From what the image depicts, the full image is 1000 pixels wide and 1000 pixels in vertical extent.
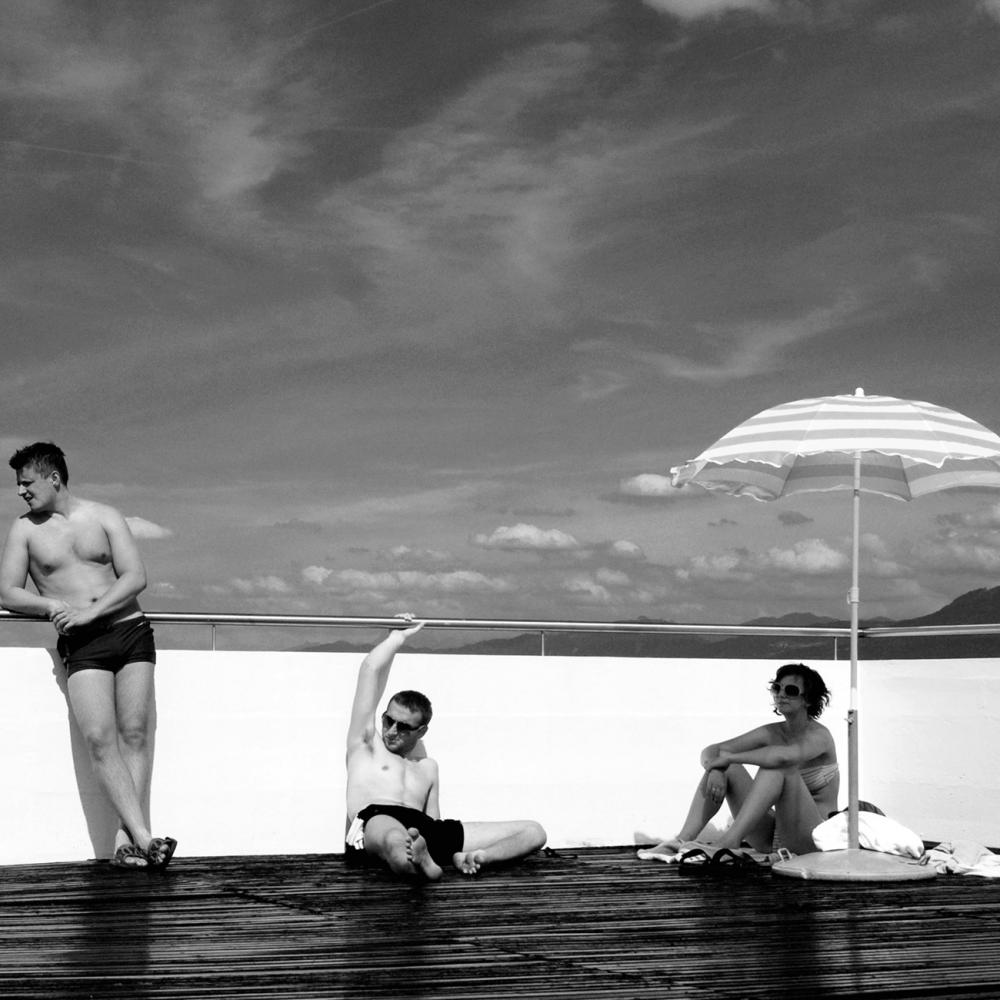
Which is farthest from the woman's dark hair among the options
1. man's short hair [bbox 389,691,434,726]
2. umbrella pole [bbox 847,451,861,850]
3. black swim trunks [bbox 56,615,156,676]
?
black swim trunks [bbox 56,615,156,676]

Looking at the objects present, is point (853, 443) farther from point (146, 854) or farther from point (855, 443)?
point (146, 854)

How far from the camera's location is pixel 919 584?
878 cm

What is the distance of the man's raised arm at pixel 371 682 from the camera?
6.70 m

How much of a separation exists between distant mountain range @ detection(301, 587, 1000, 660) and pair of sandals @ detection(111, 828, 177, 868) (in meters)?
1.16

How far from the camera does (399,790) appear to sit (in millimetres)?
6527

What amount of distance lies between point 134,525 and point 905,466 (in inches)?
139

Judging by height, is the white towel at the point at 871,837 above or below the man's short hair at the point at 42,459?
below

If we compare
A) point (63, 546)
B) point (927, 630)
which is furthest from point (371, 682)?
point (927, 630)

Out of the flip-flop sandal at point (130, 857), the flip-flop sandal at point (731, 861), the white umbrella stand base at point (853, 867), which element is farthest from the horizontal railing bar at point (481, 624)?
the white umbrella stand base at point (853, 867)

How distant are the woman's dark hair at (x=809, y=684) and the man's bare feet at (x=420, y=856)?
1.89 m

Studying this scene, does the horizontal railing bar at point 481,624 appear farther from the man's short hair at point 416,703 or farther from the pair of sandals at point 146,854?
the pair of sandals at point 146,854

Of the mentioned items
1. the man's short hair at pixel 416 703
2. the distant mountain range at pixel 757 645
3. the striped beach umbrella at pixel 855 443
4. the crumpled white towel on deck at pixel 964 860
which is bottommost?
the crumpled white towel on deck at pixel 964 860

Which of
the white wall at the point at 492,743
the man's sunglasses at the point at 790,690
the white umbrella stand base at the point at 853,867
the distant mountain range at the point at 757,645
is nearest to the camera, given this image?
the white umbrella stand base at the point at 853,867

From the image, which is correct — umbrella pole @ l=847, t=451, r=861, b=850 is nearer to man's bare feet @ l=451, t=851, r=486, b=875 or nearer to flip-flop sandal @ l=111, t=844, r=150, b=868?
man's bare feet @ l=451, t=851, r=486, b=875
